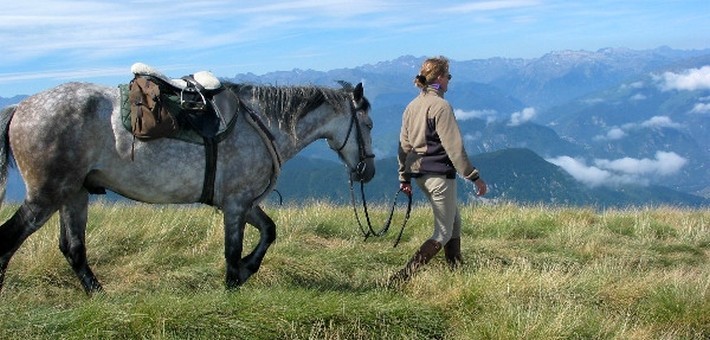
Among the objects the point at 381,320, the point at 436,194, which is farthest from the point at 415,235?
the point at 381,320

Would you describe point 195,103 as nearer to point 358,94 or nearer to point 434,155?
point 358,94

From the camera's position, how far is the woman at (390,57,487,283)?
21.3ft

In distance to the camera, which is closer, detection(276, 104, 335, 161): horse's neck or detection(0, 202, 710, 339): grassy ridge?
detection(0, 202, 710, 339): grassy ridge

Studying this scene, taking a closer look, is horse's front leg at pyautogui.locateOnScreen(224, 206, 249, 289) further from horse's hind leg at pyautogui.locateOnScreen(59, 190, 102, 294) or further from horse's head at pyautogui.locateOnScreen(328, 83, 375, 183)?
horse's head at pyautogui.locateOnScreen(328, 83, 375, 183)

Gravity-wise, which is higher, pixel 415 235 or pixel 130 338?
pixel 130 338

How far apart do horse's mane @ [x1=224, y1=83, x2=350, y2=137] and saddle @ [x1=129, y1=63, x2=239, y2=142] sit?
0.30m

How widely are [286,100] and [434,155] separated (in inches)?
64.7

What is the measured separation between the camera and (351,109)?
22.6 ft

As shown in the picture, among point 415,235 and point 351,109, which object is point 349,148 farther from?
point 415,235

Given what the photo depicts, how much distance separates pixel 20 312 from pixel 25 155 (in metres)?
1.58

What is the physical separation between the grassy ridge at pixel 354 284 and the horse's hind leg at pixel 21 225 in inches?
15.7

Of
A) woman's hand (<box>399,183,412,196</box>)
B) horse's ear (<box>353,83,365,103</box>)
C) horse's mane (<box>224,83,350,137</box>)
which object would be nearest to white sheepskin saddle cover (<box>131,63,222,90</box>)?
horse's mane (<box>224,83,350,137</box>)

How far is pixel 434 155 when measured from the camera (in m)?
6.71

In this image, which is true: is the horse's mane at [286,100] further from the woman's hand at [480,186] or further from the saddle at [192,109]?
the woman's hand at [480,186]
